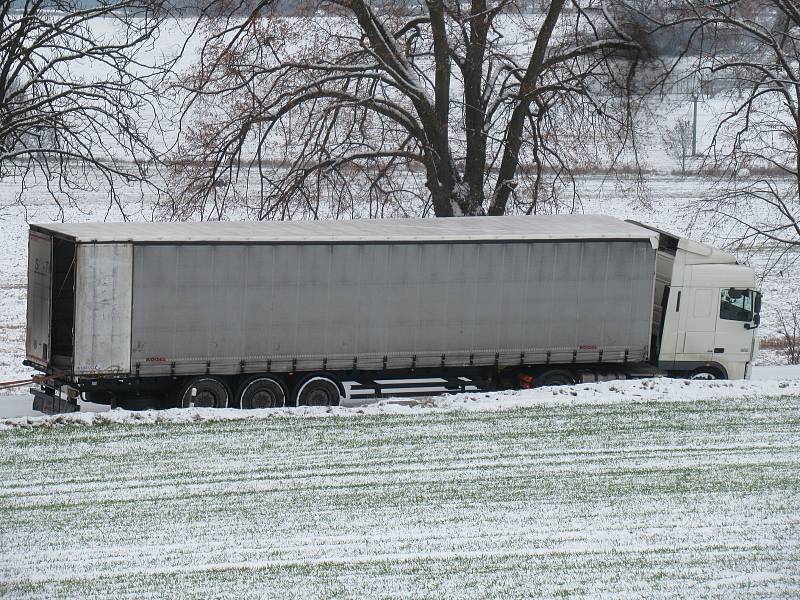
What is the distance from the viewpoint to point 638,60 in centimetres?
2666

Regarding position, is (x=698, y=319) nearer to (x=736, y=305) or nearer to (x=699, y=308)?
(x=699, y=308)

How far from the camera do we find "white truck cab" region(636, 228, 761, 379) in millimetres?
21625

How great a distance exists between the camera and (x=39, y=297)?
1870cm

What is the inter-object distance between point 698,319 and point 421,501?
9.21 meters

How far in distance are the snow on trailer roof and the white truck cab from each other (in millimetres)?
982

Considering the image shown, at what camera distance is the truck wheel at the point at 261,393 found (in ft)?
63.8

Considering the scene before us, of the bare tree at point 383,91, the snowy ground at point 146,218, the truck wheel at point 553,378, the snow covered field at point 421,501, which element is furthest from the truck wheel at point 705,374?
the snowy ground at point 146,218

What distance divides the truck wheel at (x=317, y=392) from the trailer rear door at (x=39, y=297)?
13.5 ft

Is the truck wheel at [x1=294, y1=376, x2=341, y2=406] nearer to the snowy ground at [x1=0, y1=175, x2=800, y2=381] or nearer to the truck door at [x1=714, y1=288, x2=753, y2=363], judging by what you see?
the snowy ground at [x1=0, y1=175, x2=800, y2=381]

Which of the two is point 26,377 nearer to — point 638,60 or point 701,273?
point 701,273

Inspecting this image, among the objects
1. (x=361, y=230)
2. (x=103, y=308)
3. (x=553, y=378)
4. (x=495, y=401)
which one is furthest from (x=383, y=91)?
(x=103, y=308)

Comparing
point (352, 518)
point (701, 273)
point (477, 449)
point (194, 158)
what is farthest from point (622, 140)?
point (352, 518)

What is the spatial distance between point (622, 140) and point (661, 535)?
51.2ft

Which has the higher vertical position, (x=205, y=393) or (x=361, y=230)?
(x=361, y=230)
